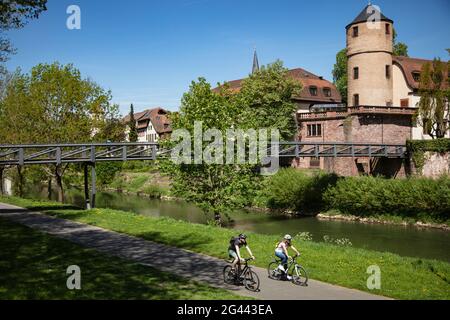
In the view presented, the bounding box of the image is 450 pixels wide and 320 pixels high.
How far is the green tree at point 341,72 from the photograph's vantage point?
74.8 meters

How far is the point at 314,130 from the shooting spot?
5256 cm

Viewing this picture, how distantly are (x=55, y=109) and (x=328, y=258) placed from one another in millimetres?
24791

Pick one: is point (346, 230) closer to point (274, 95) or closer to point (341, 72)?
point (274, 95)

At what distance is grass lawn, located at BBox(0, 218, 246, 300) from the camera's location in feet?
34.6

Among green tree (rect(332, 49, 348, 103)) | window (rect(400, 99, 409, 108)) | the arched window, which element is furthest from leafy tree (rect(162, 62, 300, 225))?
green tree (rect(332, 49, 348, 103))

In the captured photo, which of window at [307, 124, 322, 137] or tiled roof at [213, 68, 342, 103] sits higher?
tiled roof at [213, 68, 342, 103]

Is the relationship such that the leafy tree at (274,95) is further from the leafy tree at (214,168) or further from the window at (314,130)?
the leafy tree at (214,168)

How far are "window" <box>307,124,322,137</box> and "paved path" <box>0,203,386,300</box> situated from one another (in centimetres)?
3545

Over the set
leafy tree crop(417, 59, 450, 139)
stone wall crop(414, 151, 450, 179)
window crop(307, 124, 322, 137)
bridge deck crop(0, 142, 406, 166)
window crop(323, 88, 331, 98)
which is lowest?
stone wall crop(414, 151, 450, 179)

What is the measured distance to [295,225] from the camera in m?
33.9

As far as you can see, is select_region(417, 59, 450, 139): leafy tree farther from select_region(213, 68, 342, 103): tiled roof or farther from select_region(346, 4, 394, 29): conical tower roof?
select_region(213, 68, 342, 103): tiled roof
